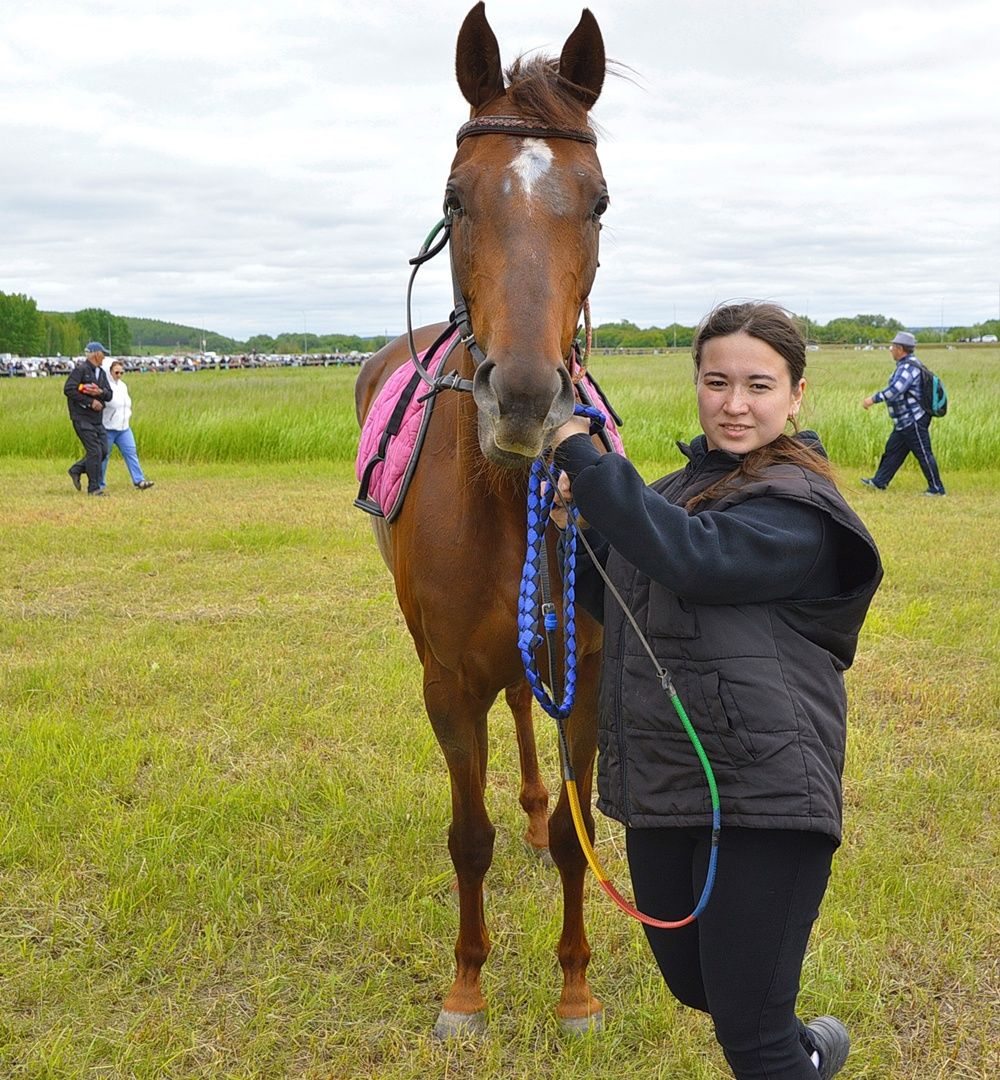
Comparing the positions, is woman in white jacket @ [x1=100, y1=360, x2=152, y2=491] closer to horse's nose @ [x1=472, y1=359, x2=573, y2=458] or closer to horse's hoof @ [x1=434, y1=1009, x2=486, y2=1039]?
horse's hoof @ [x1=434, y1=1009, x2=486, y2=1039]

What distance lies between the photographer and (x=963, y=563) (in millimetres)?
8070

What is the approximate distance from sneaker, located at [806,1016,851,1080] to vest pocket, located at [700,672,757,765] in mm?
907

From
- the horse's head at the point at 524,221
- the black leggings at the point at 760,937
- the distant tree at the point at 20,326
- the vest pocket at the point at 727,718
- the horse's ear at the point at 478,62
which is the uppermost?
the distant tree at the point at 20,326

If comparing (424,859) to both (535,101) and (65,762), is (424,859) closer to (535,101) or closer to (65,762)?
(65,762)

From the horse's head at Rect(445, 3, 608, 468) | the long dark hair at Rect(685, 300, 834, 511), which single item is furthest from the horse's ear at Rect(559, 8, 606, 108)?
the long dark hair at Rect(685, 300, 834, 511)

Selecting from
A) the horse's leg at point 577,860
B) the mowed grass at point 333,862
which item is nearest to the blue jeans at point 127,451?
the mowed grass at point 333,862

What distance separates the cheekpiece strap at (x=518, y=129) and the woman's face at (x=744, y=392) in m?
0.63

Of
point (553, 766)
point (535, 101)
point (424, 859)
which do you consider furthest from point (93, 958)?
point (535, 101)

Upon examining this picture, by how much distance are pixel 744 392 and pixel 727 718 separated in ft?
2.13

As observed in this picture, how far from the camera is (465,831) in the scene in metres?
3.00

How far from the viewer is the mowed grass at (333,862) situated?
9.18 feet

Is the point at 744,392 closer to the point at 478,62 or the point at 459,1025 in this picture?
the point at 478,62

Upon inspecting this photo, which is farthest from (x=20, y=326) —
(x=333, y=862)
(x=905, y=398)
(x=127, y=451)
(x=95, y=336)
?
(x=333, y=862)

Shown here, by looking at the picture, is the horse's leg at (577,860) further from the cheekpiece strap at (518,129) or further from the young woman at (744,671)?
the cheekpiece strap at (518,129)
